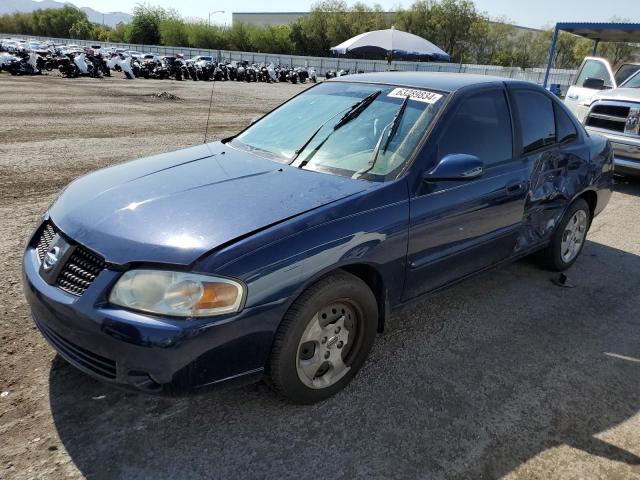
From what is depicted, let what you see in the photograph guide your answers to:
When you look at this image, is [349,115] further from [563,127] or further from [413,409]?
[563,127]

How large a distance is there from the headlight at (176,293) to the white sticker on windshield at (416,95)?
6.20 feet

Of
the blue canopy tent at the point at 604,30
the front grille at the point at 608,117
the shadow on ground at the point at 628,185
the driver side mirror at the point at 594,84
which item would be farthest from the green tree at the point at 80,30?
the shadow on ground at the point at 628,185

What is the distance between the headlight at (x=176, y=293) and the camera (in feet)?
7.13

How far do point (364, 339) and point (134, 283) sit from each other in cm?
128

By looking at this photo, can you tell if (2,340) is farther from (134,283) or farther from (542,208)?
(542,208)

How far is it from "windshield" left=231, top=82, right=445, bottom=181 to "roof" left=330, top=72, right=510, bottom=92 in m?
0.09

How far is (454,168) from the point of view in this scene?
2.95m

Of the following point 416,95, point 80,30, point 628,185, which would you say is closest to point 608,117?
point 628,185

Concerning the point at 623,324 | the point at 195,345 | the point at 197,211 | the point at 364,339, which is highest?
the point at 197,211

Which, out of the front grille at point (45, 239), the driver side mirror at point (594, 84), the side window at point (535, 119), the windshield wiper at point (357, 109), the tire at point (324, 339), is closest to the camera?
the tire at point (324, 339)

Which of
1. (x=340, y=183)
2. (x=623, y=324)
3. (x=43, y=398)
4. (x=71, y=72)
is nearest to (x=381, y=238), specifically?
(x=340, y=183)

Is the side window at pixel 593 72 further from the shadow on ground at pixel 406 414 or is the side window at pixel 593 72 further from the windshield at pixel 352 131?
the windshield at pixel 352 131

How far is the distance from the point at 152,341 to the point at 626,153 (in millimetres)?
7973

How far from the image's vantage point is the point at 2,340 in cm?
309
